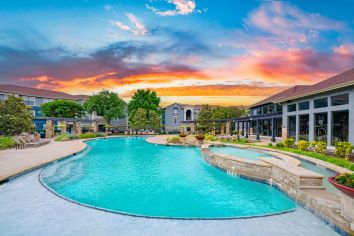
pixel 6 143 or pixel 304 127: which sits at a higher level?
pixel 304 127

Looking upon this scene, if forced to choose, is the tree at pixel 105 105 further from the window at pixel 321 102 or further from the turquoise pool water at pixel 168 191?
the window at pixel 321 102

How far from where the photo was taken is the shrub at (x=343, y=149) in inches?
500

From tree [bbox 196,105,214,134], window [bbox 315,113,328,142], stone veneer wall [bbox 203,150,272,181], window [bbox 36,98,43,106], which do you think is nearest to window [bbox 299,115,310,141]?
window [bbox 315,113,328,142]

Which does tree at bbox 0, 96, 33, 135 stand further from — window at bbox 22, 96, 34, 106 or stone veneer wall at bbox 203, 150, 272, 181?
window at bbox 22, 96, 34, 106

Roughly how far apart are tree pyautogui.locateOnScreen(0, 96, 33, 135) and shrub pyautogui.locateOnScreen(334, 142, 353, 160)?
30025mm

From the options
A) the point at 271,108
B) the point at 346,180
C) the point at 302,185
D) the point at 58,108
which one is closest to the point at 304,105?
the point at 271,108

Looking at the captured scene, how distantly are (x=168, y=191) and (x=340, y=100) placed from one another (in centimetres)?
1551

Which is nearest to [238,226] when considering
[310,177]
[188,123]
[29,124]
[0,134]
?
[310,177]

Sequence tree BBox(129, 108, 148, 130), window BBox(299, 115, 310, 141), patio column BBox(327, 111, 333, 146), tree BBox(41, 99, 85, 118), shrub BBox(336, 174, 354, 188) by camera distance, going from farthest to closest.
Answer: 1. tree BBox(129, 108, 148, 130)
2. tree BBox(41, 99, 85, 118)
3. window BBox(299, 115, 310, 141)
4. patio column BBox(327, 111, 333, 146)
5. shrub BBox(336, 174, 354, 188)

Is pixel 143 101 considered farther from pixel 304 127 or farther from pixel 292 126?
pixel 304 127

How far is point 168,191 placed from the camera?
8797 millimetres

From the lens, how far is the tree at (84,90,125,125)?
5181 centimetres

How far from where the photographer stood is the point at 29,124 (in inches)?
1024

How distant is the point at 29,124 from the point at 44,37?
1116 cm
